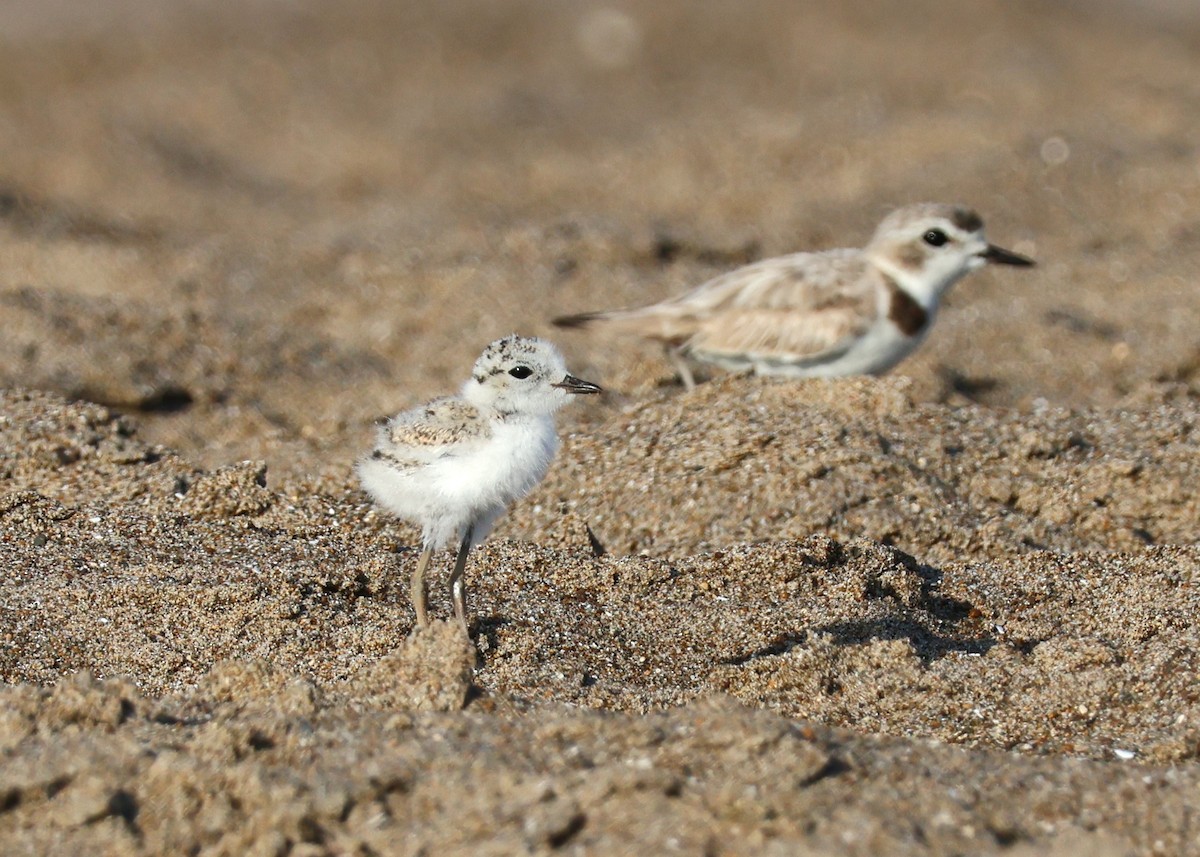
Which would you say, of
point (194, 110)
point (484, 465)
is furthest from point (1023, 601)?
point (194, 110)

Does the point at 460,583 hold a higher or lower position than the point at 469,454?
lower

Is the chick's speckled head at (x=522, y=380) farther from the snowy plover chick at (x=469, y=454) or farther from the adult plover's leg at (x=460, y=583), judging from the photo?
the adult plover's leg at (x=460, y=583)

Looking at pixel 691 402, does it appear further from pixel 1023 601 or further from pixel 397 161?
pixel 397 161

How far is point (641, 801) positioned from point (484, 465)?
108cm

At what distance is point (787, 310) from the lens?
5.28 meters

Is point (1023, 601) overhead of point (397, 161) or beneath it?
overhead

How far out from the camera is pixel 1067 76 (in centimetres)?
1197

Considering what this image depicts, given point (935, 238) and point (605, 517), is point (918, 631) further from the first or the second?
point (935, 238)

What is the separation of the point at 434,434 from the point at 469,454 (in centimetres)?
9

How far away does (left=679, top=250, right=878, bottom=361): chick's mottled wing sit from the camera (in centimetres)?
523

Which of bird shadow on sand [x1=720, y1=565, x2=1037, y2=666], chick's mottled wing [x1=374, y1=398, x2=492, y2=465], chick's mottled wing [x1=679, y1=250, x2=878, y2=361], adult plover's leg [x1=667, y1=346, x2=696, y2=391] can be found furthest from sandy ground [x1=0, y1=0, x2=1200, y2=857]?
chick's mottled wing [x1=374, y1=398, x2=492, y2=465]

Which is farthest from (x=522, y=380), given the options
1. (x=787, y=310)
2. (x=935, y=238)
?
(x=935, y=238)

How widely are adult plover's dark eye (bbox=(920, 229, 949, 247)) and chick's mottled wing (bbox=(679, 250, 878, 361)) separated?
25cm

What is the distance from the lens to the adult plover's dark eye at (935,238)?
18.1ft
